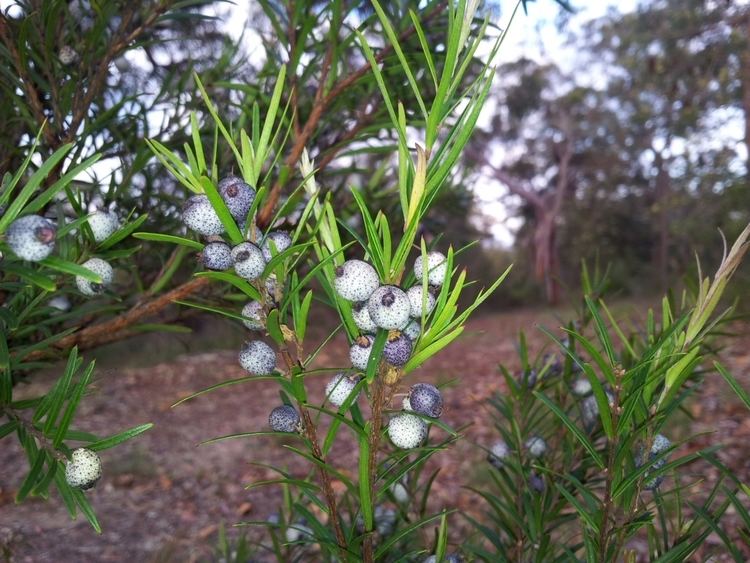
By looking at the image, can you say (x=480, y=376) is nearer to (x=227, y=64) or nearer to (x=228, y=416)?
(x=228, y=416)

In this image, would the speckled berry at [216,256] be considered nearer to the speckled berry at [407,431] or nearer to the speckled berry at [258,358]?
the speckled berry at [258,358]

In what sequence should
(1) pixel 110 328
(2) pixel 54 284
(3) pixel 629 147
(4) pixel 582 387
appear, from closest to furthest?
(2) pixel 54 284 → (1) pixel 110 328 → (4) pixel 582 387 → (3) pixel 629 147

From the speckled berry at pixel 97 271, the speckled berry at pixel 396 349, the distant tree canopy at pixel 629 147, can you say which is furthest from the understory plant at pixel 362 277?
the distant tree canopy at pixel 629 147

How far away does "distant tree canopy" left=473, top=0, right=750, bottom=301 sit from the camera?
8.01 meters

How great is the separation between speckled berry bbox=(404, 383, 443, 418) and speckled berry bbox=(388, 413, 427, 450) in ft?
0.04

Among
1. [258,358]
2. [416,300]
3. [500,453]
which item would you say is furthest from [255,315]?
[500,453]

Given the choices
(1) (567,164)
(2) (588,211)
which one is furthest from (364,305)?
(1) (567,164)

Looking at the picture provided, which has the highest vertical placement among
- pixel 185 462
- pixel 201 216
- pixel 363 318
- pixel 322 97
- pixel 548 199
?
pixel 548 199

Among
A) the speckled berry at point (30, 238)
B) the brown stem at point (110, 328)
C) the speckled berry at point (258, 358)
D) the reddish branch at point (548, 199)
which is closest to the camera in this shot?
the speckled berry at point (30, 238)

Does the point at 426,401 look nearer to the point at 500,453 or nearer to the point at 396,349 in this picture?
the point at 396,349

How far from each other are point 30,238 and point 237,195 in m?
0.14

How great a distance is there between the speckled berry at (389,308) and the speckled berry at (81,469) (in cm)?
25

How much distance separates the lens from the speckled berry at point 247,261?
0.40 m

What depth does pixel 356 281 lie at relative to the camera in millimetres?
407
